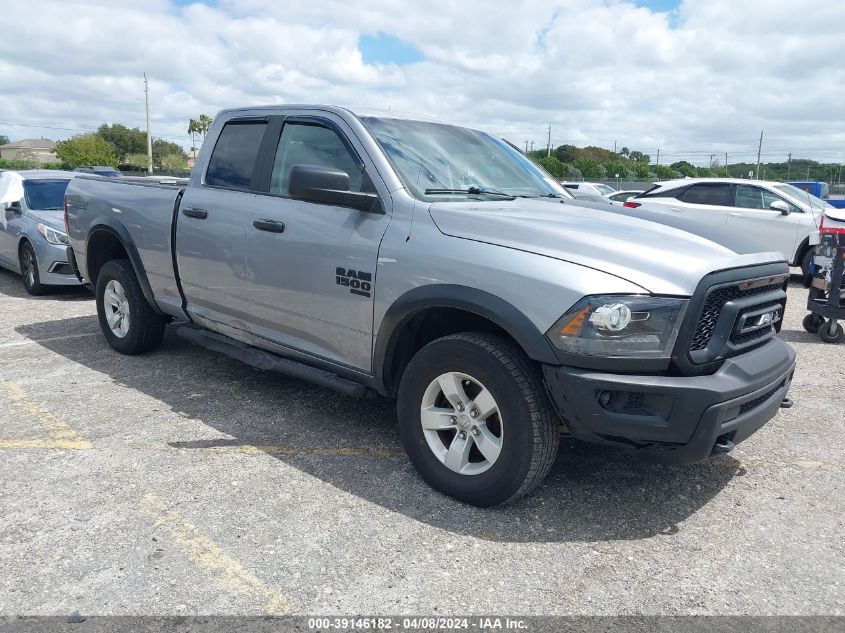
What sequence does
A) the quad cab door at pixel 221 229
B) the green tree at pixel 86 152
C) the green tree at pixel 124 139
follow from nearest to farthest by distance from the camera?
the quad cab door at pixel 221 229, the green tree at pixel 86 152, the green tree at pixel 124 139

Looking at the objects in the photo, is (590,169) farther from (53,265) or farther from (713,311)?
(713,311)

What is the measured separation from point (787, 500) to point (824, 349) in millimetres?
3991

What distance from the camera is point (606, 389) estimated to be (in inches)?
118

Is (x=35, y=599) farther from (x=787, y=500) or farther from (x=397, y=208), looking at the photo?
(x=787, y=500)

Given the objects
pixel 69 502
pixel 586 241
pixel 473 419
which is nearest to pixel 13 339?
pixel 69 502

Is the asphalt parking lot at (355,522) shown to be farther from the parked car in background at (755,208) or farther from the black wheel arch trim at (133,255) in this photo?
the parked car in background at (755,208)

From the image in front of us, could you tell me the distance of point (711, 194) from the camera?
12102 millimetres

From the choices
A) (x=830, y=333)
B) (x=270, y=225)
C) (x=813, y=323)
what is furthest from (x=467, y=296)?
(x=813, y=323)

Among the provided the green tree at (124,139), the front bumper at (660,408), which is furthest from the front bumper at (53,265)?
the green tree at (124,139)

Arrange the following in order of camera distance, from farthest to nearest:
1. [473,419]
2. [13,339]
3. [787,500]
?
[13,339]
[787,500]
[473,419]

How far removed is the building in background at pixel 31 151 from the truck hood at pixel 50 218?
106311mm

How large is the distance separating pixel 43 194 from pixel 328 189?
25.8 ft

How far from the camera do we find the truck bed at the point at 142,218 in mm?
Result: 5281

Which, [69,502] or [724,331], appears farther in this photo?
[69,502]
